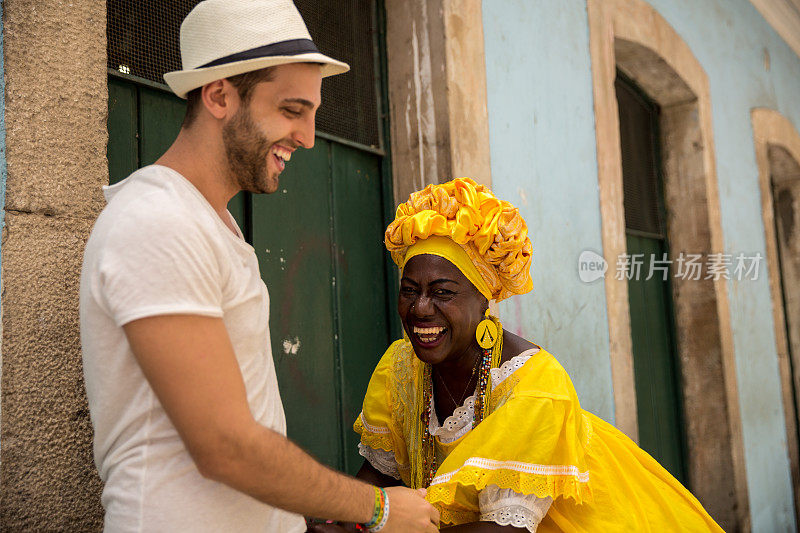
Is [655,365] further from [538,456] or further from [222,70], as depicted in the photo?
[222,70]

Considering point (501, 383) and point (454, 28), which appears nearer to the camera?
point (501, 383)

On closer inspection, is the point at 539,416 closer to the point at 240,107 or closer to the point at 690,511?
the point at 690,511

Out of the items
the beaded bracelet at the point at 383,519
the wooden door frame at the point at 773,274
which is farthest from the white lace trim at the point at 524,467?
the wooden door frame at the point at 773,274

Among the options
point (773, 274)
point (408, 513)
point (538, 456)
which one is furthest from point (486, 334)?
point (773, 274)

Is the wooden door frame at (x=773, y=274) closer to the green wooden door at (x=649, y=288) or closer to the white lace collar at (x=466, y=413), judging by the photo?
the green wooden door at (x=649, y=288)

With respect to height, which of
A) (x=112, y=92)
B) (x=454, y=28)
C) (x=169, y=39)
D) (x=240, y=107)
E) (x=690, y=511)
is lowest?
(x=690, y=511)

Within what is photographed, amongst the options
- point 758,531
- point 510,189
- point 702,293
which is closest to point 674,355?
point 702,293

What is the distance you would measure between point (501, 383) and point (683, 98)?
13.8 ft

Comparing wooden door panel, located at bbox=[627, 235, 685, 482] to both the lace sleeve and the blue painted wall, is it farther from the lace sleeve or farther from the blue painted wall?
the lace sleeve

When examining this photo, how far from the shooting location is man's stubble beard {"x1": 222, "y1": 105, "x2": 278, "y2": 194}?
1.45 m

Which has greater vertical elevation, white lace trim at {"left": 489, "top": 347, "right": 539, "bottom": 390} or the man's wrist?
white lace trim at {"left": 489, "top": 347, "right": 539, "bottom": 390}

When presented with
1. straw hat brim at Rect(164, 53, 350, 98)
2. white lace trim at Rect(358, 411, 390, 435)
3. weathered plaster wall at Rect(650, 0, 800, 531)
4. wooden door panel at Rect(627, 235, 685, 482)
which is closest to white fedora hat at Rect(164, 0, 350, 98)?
straw hat brim at Rect(164, 53, 350, 98)

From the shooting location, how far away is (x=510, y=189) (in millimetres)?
3379

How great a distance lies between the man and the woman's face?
0.64 meters
